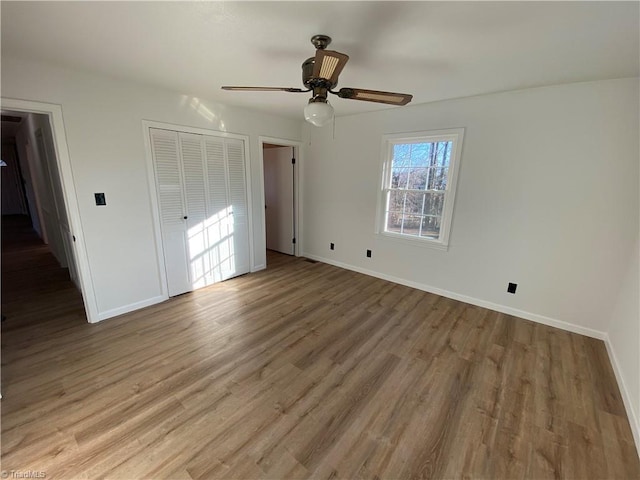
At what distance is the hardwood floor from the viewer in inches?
57.3

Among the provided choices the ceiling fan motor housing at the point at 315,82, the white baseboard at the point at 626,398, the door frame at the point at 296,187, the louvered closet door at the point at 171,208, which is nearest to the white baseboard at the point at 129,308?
the louvered closet door at the point at 171,208

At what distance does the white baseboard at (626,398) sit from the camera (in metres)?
1.61

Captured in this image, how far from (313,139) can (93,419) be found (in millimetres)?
4133

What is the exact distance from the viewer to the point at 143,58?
2076 mm

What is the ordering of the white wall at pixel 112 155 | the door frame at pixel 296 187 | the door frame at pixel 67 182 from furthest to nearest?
1. the door frame at pixel 296 187
2. the white wall at pixel 112 155
3. the door frame at pixel 67 182

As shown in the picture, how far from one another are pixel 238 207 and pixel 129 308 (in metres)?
1.79

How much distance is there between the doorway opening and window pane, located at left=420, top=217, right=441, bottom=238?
2233mm

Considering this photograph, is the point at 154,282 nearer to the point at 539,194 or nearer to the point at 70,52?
the point at 70,52

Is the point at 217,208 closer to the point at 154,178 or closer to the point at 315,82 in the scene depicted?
the point at 154,178

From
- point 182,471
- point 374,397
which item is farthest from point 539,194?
point 182,471

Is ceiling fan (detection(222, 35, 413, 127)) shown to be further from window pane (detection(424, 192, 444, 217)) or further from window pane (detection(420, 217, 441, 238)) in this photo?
window pane (detection(420, 217, 441, 238))

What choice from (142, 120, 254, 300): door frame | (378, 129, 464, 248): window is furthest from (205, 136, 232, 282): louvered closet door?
(378, 129, 464, 248): window

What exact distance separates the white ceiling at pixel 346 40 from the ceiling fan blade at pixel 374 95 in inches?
11.8

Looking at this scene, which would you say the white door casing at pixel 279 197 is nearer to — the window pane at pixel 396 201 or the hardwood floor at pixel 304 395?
the window pane at pixel 396 201
